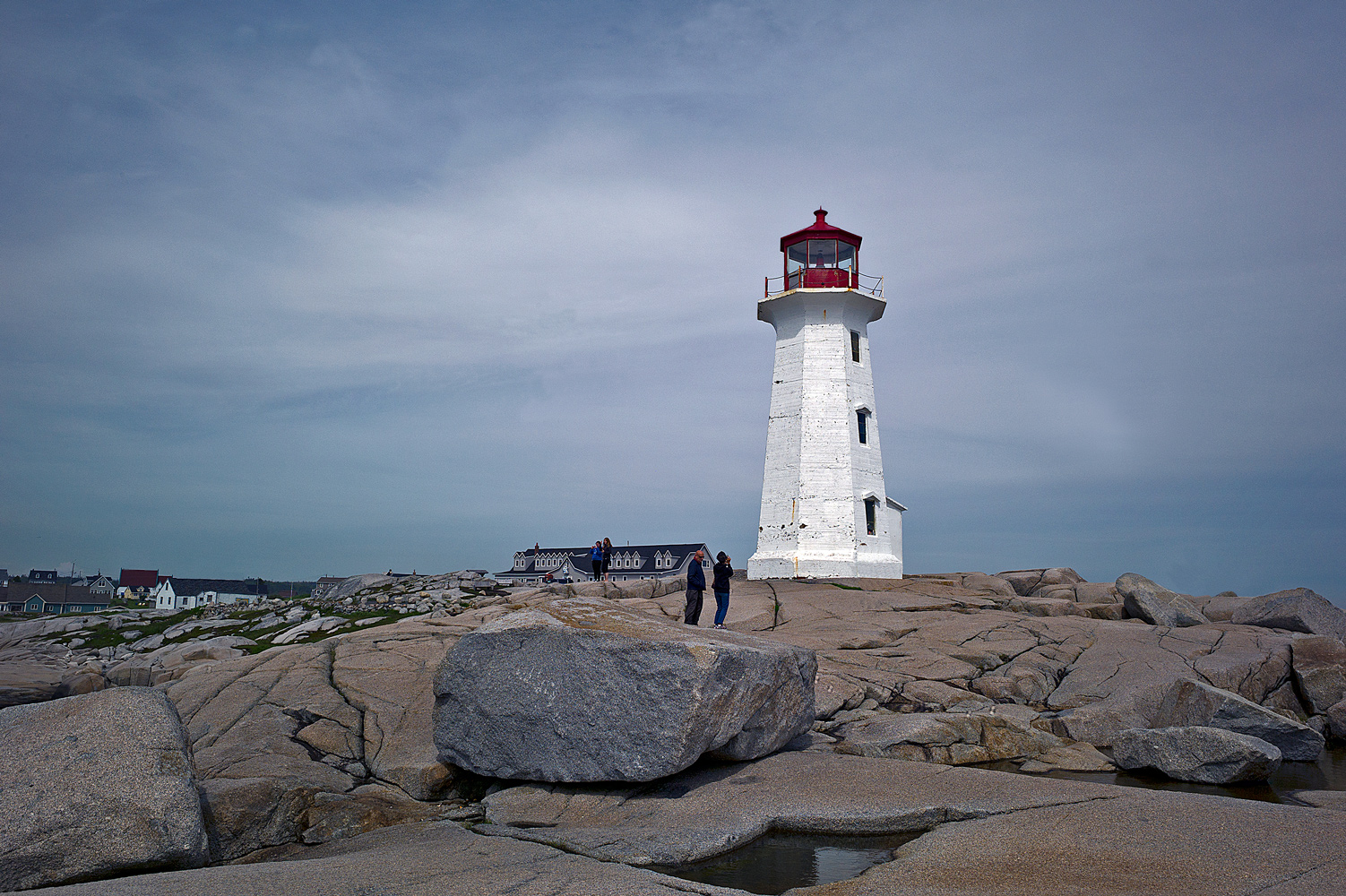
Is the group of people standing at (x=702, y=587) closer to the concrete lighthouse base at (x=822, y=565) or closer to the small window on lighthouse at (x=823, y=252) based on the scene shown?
the concrete lighthouse base at (x=822, y=565)

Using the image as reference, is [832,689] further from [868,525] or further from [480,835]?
[868,525]

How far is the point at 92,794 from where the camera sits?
24.6 ft

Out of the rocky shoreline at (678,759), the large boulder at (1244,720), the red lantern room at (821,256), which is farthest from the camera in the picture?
the red lantern room at (821,256)

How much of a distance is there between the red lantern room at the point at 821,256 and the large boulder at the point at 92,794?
24794mm

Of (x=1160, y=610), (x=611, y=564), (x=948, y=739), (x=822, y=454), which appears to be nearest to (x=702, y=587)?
(x=948, y=739)

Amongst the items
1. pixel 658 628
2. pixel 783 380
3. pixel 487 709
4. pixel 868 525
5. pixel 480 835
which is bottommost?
pixel 480 835

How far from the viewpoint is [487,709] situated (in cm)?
1045

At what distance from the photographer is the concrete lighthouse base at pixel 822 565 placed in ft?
87.4

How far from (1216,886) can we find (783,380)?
23354mm

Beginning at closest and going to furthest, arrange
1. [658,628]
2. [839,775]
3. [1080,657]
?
[839,775]
[658,628]
[1080,657]

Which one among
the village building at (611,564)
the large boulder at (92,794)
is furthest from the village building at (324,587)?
the large boulder at (92,794)

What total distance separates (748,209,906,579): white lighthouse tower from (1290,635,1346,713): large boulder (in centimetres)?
1228

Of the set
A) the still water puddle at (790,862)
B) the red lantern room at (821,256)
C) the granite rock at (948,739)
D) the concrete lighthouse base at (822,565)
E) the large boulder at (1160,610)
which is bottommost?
the still water puddle at (790,862)

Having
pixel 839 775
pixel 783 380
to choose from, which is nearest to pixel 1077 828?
pixel 839 775
